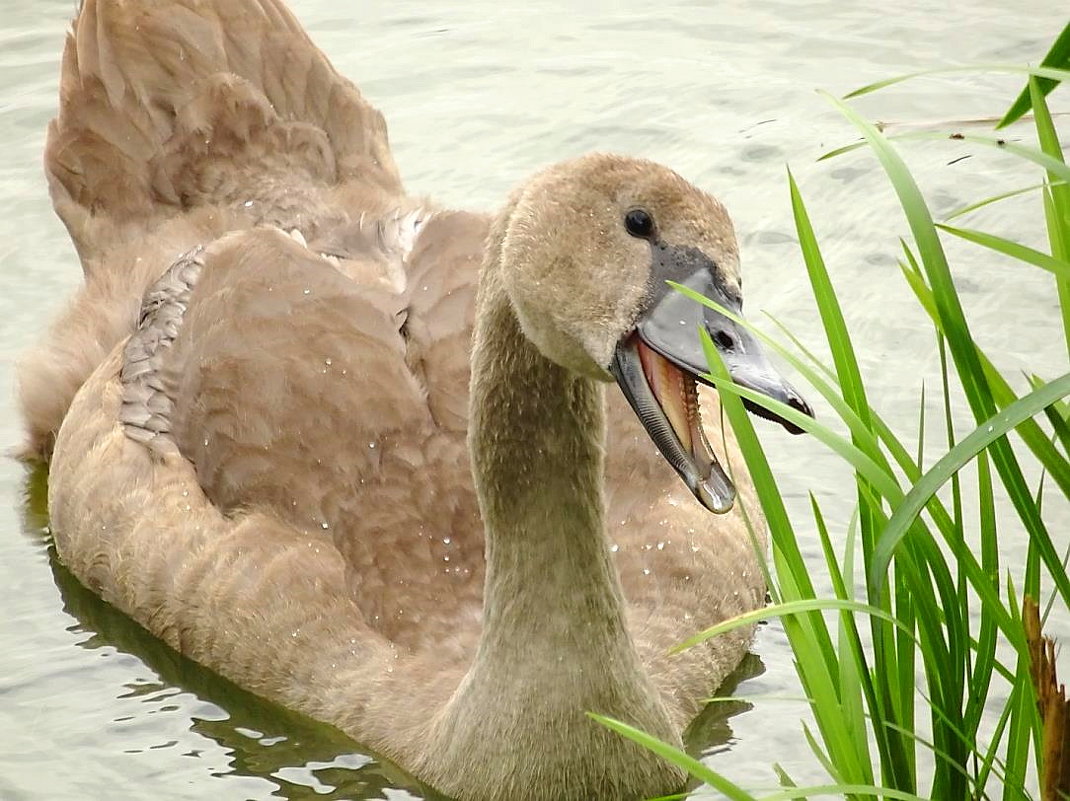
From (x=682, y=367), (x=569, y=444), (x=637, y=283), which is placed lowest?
(x=569, y=444)

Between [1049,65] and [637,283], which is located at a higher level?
[1049,65]

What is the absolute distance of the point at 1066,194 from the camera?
3.81 metres

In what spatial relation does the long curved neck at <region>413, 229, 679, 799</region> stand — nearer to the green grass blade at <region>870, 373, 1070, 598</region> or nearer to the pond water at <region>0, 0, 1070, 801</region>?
the pond water at <region>0, 0, 1070, 801</region>

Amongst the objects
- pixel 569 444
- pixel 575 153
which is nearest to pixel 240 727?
pixel 569 444

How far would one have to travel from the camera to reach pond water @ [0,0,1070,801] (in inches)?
232

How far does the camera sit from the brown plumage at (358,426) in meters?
5.10

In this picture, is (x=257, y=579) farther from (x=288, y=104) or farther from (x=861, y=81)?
(x=861, y=81)

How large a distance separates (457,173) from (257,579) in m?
3.50

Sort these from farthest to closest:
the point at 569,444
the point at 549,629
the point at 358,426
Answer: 1. the point at 358,426
2. the point at 549,629
3. the point at 569,444

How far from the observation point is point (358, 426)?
6.07m

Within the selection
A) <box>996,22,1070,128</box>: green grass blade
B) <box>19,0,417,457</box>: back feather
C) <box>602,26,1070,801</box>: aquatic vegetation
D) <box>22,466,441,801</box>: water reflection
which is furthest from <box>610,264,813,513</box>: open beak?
<box>19,0,417,457</box>: back feather

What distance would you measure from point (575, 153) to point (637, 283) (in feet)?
15.8

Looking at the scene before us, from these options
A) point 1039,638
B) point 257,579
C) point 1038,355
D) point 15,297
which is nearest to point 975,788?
point 1039,638

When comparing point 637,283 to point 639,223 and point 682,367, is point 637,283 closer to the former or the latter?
point 639,223
